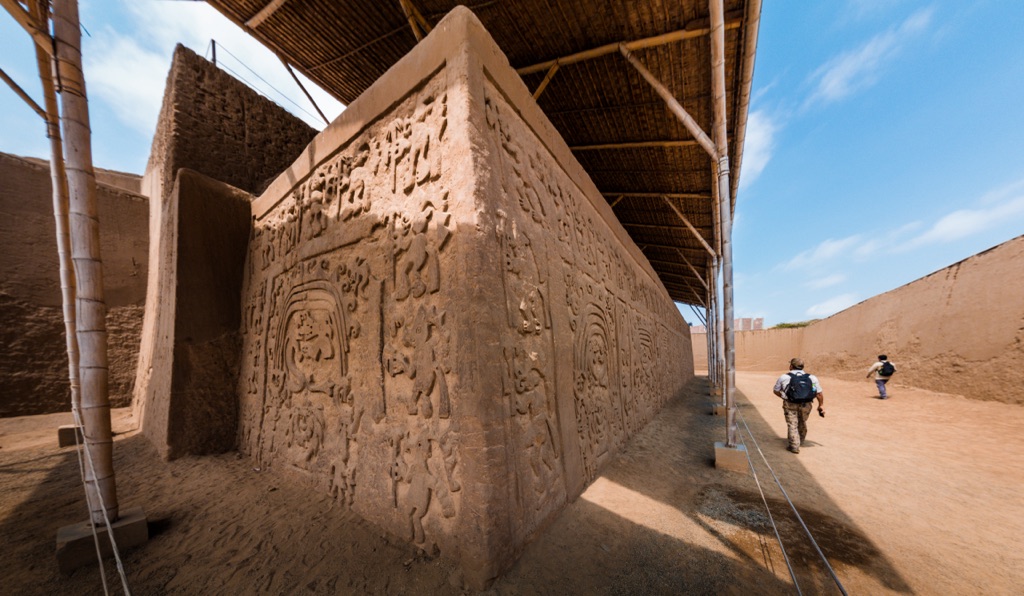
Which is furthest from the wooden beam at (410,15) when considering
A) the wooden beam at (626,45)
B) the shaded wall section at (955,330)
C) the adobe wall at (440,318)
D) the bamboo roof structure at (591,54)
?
the shaded wall section at (955,330)

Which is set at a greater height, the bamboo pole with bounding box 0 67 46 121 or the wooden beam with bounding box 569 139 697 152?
the wooden beam with bounding box 569 139 697 152

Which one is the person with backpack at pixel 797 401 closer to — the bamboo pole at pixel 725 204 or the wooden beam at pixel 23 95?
the bamboo pole at pixel 725 204

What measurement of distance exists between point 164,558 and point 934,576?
506cm

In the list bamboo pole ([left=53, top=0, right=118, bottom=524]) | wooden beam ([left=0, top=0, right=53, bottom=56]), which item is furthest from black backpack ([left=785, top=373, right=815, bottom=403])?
wooden beam ([left=0, top=0, right=53, bottom=56])

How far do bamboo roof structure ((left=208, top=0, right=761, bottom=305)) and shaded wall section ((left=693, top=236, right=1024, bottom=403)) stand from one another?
6.15 metres

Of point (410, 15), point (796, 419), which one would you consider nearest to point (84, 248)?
point (410, 15)

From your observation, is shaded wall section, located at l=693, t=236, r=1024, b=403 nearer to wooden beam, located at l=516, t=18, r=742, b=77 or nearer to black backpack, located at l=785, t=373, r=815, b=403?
black backpack, located at l=785, t=373, r=815, b=403

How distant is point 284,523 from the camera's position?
2.59 m

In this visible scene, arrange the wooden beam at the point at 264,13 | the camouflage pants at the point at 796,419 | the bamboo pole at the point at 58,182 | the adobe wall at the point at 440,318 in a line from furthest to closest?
the camouflage pants at the point at 796,419 → the wooden beam at the point at 264,13 → the bamboo pole at the point at 58,182 → the adobe wall at the point at 440,318

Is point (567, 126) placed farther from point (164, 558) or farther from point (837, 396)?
point (837, 396)

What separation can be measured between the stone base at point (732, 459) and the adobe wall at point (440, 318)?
1279mm

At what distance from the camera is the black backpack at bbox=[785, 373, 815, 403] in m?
4.82

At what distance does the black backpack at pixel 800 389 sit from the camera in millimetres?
4816

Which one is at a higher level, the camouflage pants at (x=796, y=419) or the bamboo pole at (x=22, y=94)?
the bamboo pole at (x=22, y=94)
